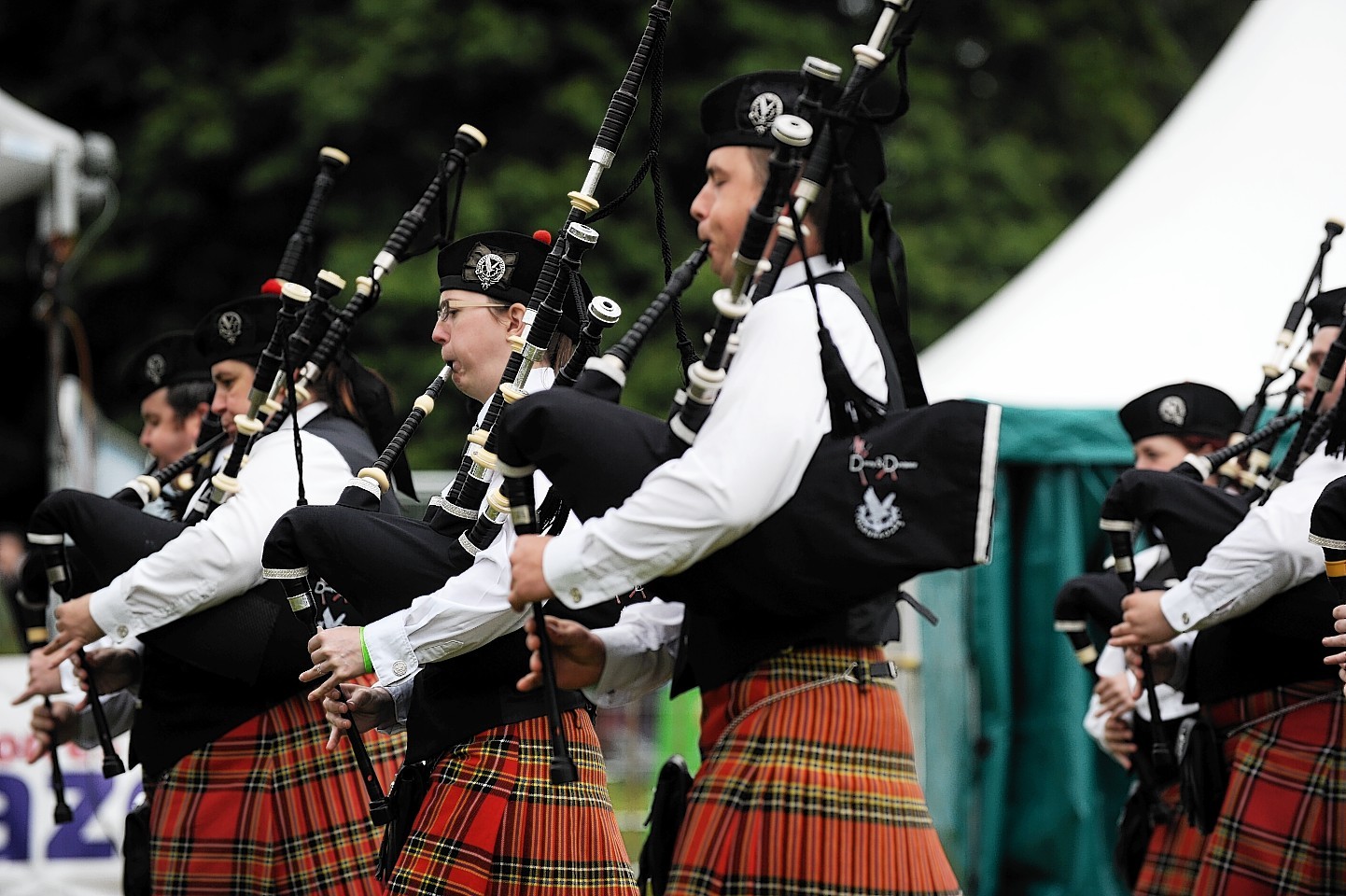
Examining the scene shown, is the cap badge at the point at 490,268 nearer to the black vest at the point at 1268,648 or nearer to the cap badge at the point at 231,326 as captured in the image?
the cap badge at the point at 231,326

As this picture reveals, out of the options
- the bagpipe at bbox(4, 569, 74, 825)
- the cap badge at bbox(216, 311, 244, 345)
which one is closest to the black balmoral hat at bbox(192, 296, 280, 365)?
the cap badge at bbox(216, 311, 244, 345)

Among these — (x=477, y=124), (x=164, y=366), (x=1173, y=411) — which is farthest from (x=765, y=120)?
(x=477, y=124)

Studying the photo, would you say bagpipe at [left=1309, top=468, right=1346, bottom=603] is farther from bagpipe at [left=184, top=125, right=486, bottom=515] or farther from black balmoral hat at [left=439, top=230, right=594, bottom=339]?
bagpipe at [left=184, top=125, right=486, bottom=515]

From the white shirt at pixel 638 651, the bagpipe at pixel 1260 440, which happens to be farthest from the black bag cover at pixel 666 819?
the bagpipe at pixel 1260 440

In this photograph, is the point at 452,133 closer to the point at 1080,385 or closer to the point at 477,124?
the point at 477,124

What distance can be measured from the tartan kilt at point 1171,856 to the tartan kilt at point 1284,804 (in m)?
0.47

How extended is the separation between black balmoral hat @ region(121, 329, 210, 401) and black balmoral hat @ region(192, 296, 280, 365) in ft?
1.49

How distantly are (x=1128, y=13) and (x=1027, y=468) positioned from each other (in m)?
7.91

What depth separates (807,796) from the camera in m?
2.53

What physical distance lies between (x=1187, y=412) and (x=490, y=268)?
2252 mm

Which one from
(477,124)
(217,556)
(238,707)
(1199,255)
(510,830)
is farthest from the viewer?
→ (477,124)

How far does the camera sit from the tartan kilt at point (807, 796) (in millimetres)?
2506

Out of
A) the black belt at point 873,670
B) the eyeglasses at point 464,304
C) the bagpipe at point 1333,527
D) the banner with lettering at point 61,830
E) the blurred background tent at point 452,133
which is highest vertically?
the blurred background tent at point 452,133

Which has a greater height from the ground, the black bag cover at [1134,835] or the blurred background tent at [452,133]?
the blurred background tent at [452,133]
